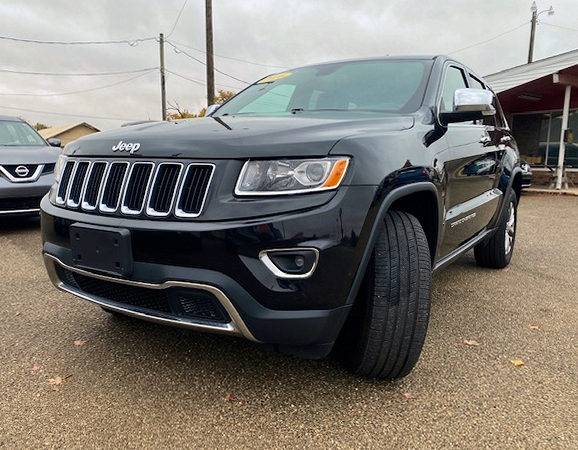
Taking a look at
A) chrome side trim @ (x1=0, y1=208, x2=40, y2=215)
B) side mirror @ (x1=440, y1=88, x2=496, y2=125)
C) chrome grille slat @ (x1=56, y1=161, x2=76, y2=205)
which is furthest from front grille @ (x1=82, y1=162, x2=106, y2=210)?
chrome side trim @ (x1=0, y1=208, x2=40, y2=215)

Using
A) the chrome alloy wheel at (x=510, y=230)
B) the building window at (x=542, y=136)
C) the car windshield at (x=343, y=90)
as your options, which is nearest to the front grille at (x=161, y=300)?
the car windshield at (x=343, y=90)

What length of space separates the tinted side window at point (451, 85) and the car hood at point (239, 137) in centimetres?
71

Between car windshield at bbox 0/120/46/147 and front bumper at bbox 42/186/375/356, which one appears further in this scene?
car windshield at bbox 0/120/46/147

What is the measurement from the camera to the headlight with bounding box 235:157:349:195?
1.91 m

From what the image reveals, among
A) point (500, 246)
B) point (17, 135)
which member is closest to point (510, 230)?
point (500, 246)

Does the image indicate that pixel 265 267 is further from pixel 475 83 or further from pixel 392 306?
pixel 475 83

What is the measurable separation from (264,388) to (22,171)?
5.20 m

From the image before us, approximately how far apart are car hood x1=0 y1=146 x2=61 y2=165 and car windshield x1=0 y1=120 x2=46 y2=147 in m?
0.48

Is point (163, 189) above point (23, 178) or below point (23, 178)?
above

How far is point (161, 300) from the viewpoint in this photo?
2.07m

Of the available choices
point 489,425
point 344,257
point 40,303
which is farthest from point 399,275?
point 40,303

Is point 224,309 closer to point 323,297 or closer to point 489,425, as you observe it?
point 323,297

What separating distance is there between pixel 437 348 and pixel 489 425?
0.77 m

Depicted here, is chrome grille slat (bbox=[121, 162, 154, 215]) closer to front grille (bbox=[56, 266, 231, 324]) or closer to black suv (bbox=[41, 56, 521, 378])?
black suv (bbox=[41, 56, 521, 378])
